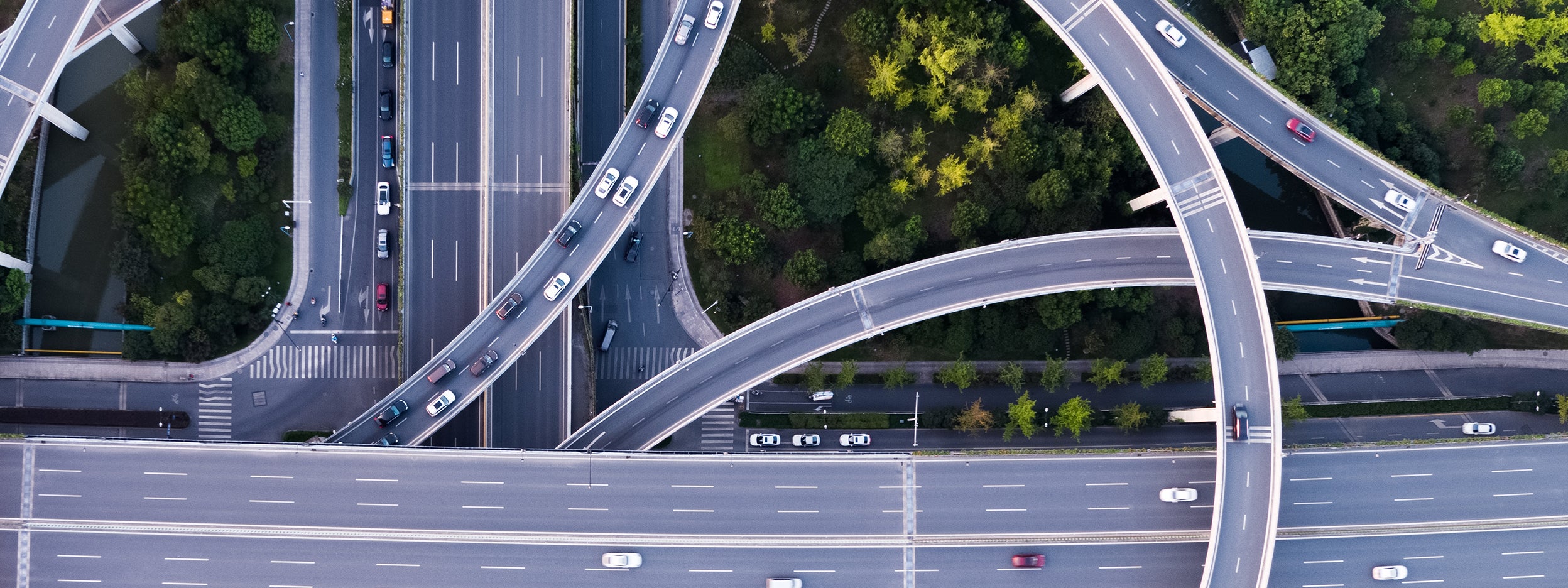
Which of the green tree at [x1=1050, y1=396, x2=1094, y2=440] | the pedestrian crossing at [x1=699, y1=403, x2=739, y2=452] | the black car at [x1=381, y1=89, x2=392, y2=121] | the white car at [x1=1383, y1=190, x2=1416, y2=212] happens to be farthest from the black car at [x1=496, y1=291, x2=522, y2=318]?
the white car at [x1=1383, y1=190, x2=1416, y2=212]

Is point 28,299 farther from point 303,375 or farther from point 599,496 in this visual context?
point 599,496

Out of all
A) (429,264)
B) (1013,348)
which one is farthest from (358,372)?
(1013,348)

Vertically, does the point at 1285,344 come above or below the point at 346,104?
below

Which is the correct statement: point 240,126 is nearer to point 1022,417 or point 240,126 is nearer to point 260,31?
point 260,31

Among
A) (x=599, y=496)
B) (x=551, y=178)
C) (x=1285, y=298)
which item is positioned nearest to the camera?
(x=599, y=496)

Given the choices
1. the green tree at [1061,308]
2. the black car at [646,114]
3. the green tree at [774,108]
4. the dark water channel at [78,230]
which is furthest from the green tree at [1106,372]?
the dark water channel at [78,230]

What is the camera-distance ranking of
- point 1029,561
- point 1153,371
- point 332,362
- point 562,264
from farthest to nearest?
1. point 332,362
2. point 1153,371
3. point 562,264
4. point 1029,561

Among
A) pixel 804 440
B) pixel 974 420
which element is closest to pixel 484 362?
pixel 804 440
